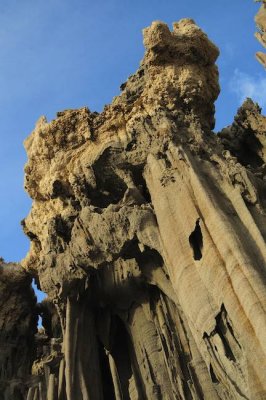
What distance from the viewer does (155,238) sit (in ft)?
41.6

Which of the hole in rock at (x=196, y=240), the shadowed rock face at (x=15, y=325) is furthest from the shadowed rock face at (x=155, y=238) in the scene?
the shadowed rock face at (x=15, y=325)

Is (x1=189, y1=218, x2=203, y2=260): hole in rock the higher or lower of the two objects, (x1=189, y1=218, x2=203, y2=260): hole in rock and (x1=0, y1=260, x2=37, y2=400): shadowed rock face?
the lower

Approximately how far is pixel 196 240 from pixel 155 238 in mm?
1388

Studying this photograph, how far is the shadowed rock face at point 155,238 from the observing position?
1012 centimetres

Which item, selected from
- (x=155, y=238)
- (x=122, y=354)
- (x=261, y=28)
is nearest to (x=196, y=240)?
(x=155, y=238)

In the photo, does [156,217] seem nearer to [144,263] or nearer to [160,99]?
[144,263]

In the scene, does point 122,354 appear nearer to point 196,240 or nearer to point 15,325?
point 196,240

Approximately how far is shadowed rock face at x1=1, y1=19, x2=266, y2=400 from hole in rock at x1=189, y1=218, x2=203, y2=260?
0.03 m

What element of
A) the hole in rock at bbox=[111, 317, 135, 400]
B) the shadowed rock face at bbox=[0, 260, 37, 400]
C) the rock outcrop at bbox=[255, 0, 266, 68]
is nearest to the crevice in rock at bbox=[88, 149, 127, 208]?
the hole in rock at bbox=[111, 317, 135, 400]

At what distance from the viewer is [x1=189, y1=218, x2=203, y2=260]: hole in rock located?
11.5 metres

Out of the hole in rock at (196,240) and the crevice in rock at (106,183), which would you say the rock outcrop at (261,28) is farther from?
the hole in rock at (196,240)

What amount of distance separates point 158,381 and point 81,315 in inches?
122

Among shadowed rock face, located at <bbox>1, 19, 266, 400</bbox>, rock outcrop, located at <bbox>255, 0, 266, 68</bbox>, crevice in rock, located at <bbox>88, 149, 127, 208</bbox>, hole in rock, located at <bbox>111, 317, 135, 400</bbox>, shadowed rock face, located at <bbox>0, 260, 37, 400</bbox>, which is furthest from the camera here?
rock outcrop, located at <bbox>255, 0, 266, 68</bbox>

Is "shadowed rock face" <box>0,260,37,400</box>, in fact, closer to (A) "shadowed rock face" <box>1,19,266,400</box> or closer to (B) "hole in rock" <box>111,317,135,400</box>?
(A) "shadowed rock face" <box>1,19,266,400</box>
